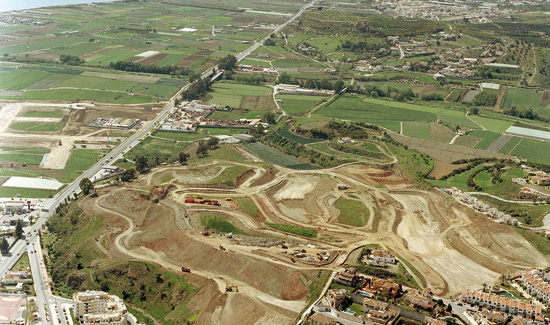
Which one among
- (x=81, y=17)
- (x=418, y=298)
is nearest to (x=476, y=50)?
(x=81, y=17)

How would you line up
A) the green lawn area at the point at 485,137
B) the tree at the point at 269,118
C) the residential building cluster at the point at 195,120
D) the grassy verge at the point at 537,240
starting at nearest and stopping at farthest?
the grassy verge at the point at 537,240
the green lawn area at the point at 485,137
the residential building cluster at the point at 195,120
the tree at the point at 269,118

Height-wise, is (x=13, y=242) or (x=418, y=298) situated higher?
(x=418, y=298)

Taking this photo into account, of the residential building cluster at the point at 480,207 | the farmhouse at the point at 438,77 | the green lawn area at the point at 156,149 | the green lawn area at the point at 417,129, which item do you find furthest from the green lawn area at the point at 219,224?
the farmhouse at the point at 438,77

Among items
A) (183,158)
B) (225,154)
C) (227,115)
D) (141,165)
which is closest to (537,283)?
(225,154)

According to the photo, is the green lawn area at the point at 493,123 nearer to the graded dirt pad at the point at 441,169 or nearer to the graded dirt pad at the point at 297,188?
the graded dirt pad at the point at 441,169

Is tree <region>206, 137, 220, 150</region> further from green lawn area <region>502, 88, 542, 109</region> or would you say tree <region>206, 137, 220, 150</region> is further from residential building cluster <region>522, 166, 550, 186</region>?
green lawn area <region>502, 88, 542, 109</region>

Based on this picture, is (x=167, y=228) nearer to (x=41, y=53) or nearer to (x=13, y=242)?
(x=13, y=242)
